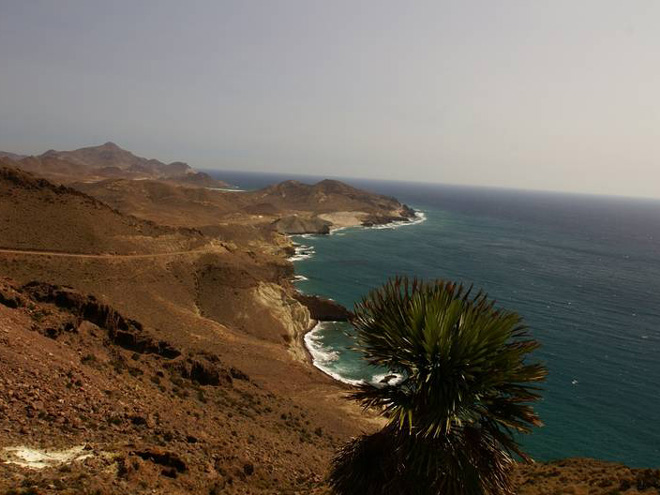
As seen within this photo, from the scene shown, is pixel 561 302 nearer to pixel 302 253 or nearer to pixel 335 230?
pixel 302 253

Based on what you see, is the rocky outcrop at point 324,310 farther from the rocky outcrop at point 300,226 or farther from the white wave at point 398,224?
the white wave at point 398,224

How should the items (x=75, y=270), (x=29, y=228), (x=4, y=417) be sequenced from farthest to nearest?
(x=29, y=228), (x=75, y=270), (x=4, y=417)

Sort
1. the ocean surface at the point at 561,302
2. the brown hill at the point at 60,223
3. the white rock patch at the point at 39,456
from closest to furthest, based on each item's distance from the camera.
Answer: the white rock patch at the point at 39,456 → the ocean surface at the point at 561,302 → the brown hill at the point at 60,223

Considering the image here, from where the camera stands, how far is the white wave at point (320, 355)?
4196 centimetres

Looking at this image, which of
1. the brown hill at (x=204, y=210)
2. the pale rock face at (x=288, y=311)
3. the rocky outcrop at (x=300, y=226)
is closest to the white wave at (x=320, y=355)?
the pale rock face at (x=288, y=311)

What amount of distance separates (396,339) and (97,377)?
14462 millimetres

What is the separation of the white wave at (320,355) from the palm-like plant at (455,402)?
3202 centimetres

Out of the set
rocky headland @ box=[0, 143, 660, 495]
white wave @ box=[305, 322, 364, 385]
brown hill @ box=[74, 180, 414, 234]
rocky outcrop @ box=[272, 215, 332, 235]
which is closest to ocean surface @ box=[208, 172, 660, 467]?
white wave @ box=[305, 322, 364, 385]

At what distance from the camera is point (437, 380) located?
8.59 metres

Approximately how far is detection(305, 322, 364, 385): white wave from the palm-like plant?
32.0 meters

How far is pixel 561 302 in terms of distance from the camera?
70.7 meters

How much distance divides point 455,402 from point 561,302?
7269 cm

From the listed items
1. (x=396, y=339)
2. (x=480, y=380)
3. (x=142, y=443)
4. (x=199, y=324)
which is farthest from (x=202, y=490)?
(x=199, y=324)

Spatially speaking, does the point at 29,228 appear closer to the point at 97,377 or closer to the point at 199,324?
the point at 199,324
